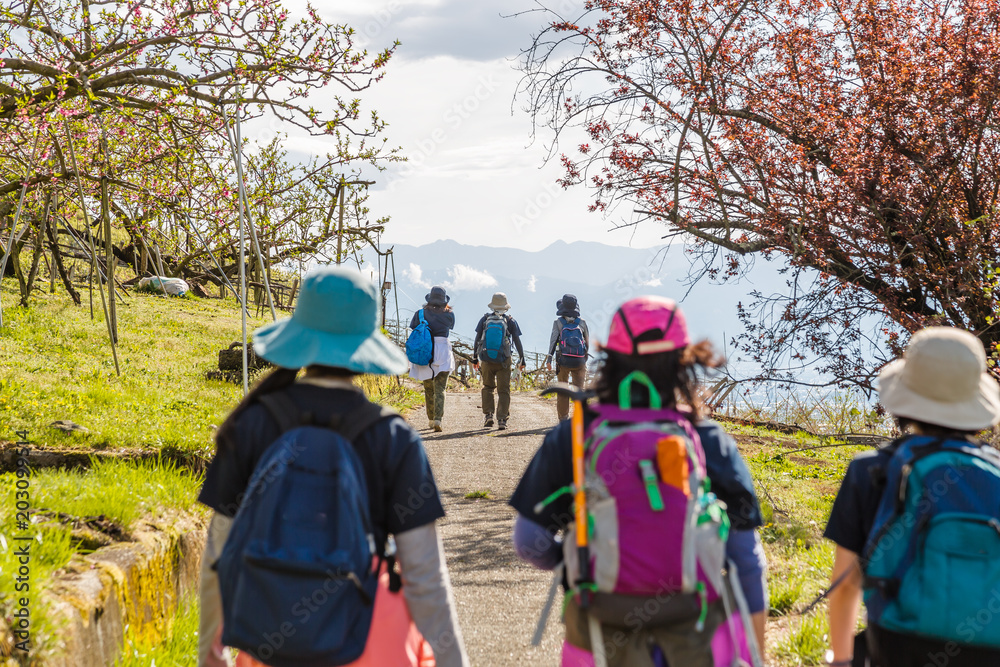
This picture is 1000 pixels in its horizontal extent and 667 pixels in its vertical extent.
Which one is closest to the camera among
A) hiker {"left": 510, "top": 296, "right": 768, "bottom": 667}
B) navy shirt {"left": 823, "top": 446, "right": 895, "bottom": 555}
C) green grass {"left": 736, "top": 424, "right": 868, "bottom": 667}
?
hiker {"left": 510, "top": 296, "right": 768, "bottom": 667}

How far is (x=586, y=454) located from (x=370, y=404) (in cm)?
60

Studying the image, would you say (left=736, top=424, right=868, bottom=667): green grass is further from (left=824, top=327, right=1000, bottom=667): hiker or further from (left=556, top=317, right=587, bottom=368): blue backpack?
(left=556, top=317, right=587, bottom=368): blue backpack

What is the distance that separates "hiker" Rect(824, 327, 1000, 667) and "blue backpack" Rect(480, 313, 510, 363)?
28.0ft

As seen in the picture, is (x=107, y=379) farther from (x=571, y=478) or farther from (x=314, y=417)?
(x=571, y=478)

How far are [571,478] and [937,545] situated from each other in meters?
0.94

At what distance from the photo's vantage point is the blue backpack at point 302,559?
1800 mm

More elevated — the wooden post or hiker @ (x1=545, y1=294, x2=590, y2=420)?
the wooden post

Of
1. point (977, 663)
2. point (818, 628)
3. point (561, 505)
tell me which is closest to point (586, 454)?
point (561, 505)

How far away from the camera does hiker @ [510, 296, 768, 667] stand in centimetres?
191

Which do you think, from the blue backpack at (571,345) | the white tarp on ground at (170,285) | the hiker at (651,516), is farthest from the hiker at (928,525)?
the white tarp on ground at (170,285)

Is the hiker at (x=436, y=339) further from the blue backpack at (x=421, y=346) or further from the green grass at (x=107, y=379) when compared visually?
the green grass at (x=107, y=379)

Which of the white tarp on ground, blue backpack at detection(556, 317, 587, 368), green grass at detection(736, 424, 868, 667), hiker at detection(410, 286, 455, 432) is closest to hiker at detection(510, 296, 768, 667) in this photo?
green grass at detection(736, 424, 868, 667)

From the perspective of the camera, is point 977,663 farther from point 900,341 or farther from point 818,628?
point 900,341

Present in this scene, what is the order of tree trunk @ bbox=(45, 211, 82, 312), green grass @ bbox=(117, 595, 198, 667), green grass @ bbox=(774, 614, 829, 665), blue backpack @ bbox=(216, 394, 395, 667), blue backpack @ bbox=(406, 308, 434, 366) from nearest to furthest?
1. blue backpack @ bbox=(216, 394, 395, 667)
2. green grass @ bbox=(117, 595, 198, 667)
3. green grass @ bbox=(774, 614, 829, 665)
4. blue backpack @ bbox=(406, 308, 434, 366)
5. tree trunk @ bbox=(45, 211, 82, 312)
